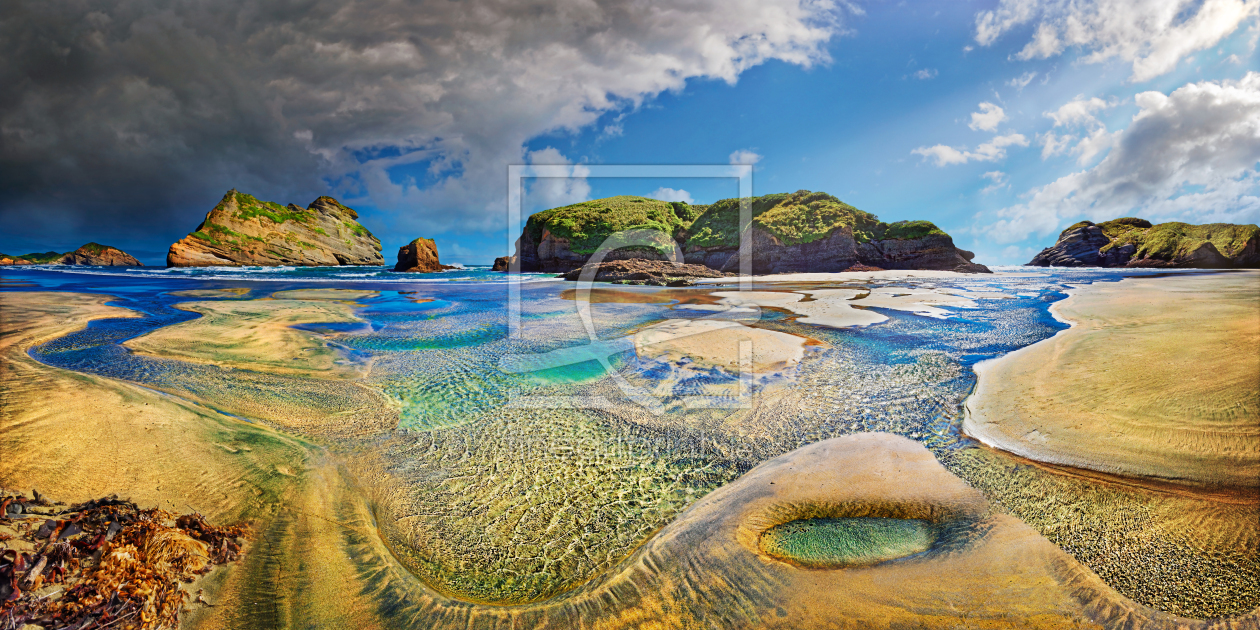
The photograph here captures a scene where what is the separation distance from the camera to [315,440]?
4617 millimetres

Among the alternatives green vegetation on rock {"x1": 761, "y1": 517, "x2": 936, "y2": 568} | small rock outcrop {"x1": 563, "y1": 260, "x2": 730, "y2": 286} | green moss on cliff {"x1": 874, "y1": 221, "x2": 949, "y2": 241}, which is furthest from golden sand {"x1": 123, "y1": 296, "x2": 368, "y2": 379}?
green moss on cliff {"x1": 874, "y1": 221, "x2": 949, "y2": 241}

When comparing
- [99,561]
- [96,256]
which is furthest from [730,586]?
[96,256]

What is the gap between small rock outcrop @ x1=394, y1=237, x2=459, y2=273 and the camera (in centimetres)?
5261

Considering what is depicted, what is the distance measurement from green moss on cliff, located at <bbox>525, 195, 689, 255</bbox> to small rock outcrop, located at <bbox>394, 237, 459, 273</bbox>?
17531 millimetres

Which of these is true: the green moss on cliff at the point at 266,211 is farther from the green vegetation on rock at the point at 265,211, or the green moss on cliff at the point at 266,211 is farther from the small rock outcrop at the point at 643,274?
the small rock outcrop at the point at 643,274

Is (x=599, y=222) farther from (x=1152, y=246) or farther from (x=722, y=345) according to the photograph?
(x=1152, y=246)

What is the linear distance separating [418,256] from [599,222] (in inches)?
1045

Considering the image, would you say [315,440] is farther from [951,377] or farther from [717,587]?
[951,377]

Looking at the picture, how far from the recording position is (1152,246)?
48094mm

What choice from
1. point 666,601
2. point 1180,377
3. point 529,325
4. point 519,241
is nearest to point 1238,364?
point 1180,377

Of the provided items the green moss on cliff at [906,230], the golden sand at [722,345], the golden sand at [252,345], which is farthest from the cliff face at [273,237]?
the green moss on cliff at [906,230]

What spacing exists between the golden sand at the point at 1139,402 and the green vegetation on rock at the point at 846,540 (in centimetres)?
230

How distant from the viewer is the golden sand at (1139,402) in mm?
3904

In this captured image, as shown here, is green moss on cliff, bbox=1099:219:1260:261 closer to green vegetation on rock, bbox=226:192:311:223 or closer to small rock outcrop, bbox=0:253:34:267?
green vegetation on rock, bbox=226:192:311:223
